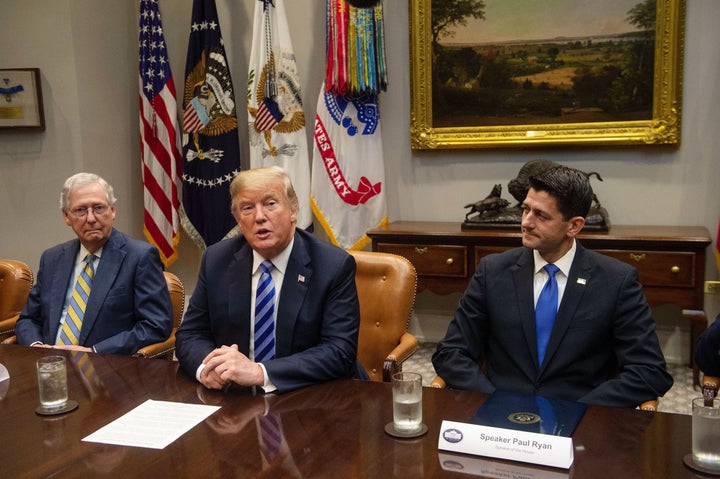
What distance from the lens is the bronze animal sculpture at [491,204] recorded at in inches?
172

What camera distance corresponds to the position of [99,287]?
9.11ft

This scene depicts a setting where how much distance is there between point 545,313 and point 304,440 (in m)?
1.02

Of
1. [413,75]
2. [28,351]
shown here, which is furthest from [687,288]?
[28,351]

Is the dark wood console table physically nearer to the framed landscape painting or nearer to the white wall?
the white wall

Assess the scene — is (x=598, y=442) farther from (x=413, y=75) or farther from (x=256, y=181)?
(x=413, y=75)

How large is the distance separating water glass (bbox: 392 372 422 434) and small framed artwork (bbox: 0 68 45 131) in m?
4.21

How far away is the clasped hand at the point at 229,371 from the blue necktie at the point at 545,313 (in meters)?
0.91

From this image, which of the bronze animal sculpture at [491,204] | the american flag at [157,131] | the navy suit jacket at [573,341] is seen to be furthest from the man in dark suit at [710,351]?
the american flag at [157,131]

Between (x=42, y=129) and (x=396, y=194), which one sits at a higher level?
(x=42, y=129)

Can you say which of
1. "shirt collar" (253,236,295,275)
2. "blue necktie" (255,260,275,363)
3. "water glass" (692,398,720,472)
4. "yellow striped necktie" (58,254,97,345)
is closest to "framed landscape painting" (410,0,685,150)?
"yellow striped necktie" (58,254,97,345)

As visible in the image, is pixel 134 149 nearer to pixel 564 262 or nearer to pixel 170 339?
pixel 170 339

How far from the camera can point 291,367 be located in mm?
1884

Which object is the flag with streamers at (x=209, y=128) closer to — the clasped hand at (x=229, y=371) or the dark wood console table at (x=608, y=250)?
the dark wood console table at (x=608, y=250)

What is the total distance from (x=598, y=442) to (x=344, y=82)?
11.7 feet
